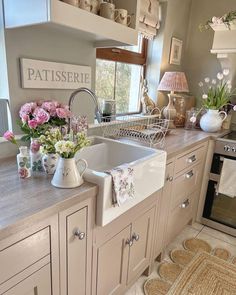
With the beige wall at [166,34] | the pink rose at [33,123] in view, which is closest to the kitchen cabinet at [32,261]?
the pink rose at [33,123]

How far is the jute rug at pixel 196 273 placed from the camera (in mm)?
1600

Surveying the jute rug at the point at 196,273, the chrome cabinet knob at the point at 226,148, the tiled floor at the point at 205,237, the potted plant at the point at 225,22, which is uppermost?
the potted plant at the point at 225,22

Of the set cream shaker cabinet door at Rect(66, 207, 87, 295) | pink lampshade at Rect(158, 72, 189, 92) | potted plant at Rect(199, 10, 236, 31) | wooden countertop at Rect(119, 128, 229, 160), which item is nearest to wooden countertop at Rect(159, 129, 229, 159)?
wooden countertop at Rect(119, 128, 229, 160)

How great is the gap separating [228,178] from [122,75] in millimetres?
1322

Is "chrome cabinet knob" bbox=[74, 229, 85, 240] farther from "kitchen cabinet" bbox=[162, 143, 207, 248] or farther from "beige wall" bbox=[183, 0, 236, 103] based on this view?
"beige wall" bbox=[183, 0, 236, 103]

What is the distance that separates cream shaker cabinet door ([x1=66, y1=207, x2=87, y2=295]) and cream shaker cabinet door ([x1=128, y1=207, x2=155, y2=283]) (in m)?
0.39

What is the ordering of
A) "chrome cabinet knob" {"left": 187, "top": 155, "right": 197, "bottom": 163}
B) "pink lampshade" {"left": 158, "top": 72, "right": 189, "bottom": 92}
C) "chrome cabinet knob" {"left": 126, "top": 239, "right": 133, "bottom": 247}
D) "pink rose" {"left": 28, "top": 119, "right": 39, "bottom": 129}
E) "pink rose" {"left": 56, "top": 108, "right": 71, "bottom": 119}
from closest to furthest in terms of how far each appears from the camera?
"pink rose" {"left": 28, "top": 119, "right": 39, "bottom": 129} → "pink rose" {"left": 56, "top": 108, "right": 71, "bottom": 119} → "chrome cabinet knob" {"left": 126, "top": 239, "right": 133, "bottom": 247} → "chrome cabinet knob" {"left": 187, "top": 155, "right": 197, "bottom": 163} → "pink lampshade" {"left": 158, "top": 72, "right": 189, "bottom": 92}

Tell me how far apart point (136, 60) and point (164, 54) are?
0.32 m

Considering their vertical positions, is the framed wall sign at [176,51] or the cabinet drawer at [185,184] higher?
the framed wall sign at [176,51]

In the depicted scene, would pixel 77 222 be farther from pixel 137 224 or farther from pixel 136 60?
pixel 136 60

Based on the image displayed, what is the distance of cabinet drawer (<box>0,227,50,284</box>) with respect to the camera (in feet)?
2.37

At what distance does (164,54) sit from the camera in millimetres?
2391

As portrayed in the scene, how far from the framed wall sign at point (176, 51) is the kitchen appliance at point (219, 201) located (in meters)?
0.97

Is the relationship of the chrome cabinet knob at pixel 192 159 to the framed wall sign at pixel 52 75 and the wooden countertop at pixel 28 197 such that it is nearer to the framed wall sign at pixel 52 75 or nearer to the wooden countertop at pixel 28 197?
the framed wall sign at pixel 52 75
